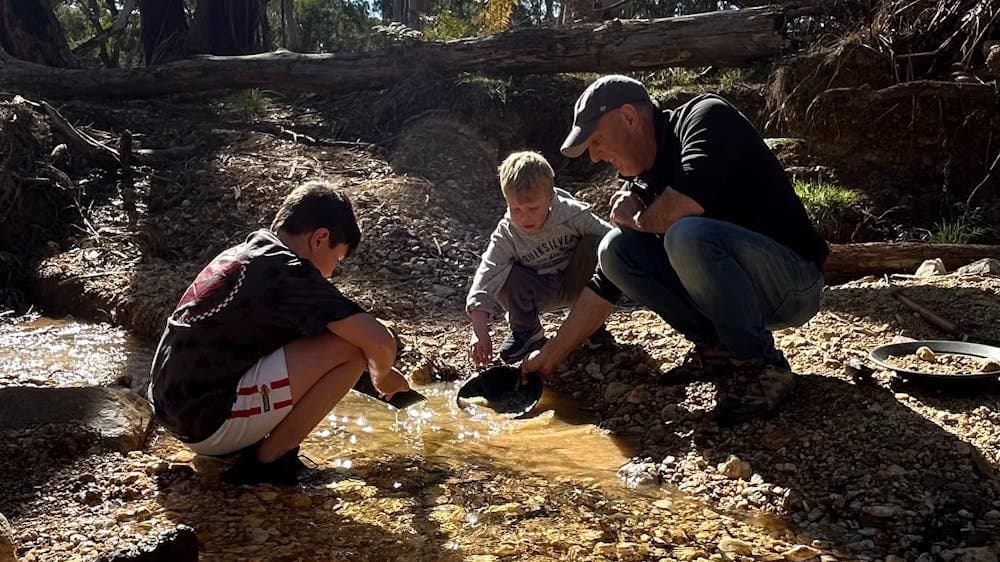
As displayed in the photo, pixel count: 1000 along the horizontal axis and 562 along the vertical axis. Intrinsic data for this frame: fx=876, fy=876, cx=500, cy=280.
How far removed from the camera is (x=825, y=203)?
17.6 ft

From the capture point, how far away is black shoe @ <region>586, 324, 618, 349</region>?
3.95 metres

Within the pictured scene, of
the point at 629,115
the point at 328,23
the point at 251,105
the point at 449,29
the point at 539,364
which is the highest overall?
the point at 328,23

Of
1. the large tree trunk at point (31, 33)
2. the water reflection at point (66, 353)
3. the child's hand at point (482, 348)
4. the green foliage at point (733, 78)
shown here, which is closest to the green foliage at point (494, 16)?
the green foliage at point (733, 78)

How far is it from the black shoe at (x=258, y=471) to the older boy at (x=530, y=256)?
1087mm

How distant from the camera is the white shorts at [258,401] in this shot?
2.49 metres

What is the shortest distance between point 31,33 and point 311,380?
332 inches

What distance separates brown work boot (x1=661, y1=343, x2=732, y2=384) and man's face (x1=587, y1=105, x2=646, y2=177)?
0.72 m

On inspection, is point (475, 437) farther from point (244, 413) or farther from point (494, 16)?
point (494, 16)

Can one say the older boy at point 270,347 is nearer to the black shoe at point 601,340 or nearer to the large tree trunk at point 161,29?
the black shoe at point 601,340

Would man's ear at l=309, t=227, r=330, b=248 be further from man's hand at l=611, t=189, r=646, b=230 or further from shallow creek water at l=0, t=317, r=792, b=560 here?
man's hand at l=611, t=189, r=646, b=230

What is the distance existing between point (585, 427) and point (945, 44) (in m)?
3.95

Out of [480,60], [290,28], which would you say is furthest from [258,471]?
[290,28]

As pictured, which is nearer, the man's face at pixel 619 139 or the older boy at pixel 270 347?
the older boy at pixel 270 347

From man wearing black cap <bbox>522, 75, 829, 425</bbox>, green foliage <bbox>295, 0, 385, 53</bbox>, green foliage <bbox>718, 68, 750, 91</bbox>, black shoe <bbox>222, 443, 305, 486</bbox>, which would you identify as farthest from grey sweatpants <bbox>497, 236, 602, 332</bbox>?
green foliage <bbox>295, 0, 385, 53</bbox>
